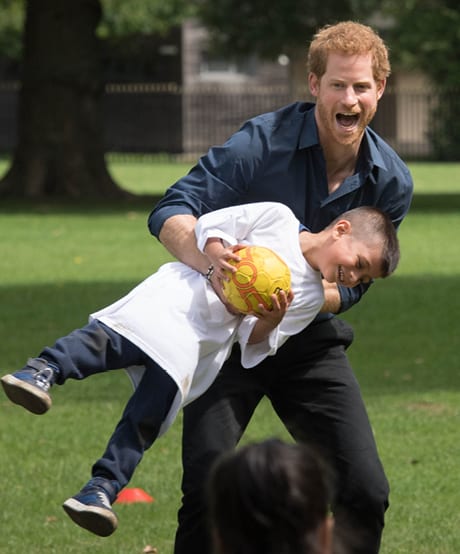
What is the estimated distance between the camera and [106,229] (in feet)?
71.3

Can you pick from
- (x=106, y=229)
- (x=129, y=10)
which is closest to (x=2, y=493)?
(x=106, y=229)

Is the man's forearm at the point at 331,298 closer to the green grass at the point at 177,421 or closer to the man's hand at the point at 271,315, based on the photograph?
the man's hand at the point at 271,315

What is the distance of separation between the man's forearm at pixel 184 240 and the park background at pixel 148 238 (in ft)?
6.37

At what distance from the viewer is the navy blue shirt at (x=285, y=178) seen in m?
5.12

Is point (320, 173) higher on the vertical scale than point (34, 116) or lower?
higher

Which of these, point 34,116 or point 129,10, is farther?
point 129,10

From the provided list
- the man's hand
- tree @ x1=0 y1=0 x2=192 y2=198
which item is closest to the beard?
the man's hand

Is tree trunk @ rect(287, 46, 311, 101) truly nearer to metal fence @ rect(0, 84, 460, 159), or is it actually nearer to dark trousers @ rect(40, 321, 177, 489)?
metal fence @ rect(0, 84, 460, 159)

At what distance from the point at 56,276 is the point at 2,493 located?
8917 mm

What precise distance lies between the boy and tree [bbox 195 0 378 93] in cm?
3980

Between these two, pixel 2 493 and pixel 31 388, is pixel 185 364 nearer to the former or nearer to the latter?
pixel 31 388

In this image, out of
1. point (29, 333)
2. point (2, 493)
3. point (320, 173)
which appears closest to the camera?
point (320, 173)

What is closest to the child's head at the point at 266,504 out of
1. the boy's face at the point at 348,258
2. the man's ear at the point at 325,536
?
the man's ear at the point at 325,536

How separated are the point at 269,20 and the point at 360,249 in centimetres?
4176
